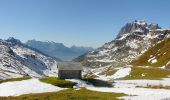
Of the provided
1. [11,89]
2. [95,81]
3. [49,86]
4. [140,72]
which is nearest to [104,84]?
[95,81]

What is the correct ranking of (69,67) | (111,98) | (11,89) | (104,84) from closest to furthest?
(111,98) < (11,89) < (104,84) < (69,67)

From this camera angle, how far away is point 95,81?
121 meters

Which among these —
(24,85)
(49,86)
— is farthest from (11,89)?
(49,86)

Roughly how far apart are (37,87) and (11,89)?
703cm

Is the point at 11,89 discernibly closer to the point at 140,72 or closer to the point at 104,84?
the point at 104,84

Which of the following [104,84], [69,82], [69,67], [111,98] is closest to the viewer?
[111,98]

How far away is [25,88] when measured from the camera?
307ft

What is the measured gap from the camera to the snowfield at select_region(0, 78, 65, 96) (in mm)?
89738

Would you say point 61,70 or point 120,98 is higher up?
point 61,70

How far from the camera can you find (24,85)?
97938mm

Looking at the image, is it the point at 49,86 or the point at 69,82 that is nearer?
the point at 49,86

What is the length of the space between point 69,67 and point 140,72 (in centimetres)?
4278

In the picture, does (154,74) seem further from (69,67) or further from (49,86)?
(49,86)

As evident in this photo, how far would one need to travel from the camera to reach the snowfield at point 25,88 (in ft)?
294
